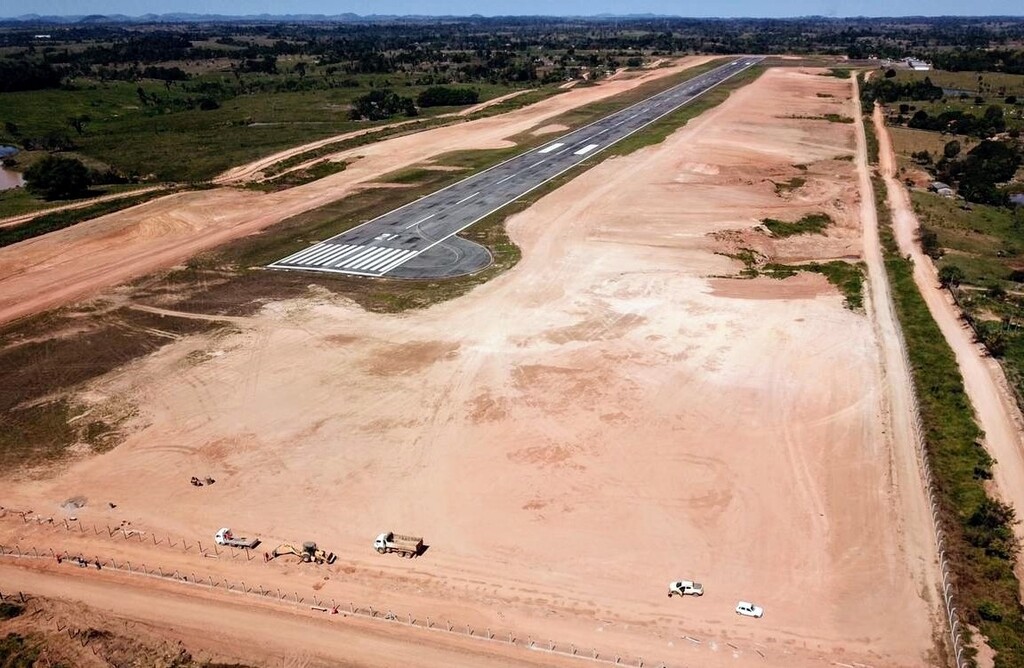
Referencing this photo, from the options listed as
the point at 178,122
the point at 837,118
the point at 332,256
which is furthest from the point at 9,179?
the point at 837,118

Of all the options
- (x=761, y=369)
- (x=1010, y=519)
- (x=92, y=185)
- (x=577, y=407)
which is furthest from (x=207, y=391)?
(x=92, y=185)

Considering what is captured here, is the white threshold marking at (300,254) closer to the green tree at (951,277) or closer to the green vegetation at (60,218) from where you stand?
the green vegetation at (60,218)

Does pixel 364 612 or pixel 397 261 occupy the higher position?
pixel 397 261

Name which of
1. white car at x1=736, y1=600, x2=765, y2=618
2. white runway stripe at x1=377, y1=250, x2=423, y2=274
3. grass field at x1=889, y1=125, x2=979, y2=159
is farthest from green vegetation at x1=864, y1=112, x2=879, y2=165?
white car at x1=736, y1=600, x2=765, y2=618

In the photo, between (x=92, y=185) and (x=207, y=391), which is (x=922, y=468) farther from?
(x=92, y=185)

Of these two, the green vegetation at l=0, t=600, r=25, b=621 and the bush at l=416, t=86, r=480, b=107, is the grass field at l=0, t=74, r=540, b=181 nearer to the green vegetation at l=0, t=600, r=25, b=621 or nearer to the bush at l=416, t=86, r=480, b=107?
the bush at l=416, t=86, r=480, b=107

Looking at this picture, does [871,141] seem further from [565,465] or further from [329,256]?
[565,465]

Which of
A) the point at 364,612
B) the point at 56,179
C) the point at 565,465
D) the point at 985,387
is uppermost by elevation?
the point at 56,179
